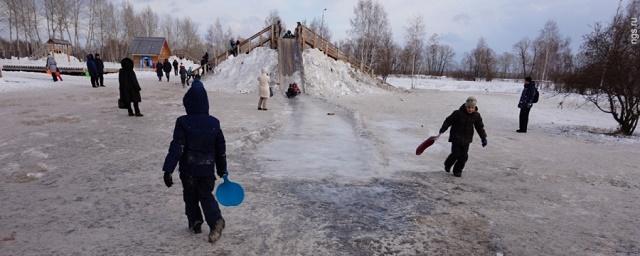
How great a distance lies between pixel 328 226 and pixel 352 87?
21.1 m

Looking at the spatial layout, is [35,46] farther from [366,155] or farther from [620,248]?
[620,248]

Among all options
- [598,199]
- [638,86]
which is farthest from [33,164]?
[638,86]

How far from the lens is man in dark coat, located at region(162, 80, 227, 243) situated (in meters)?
3.57

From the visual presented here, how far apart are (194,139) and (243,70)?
68.4 feet

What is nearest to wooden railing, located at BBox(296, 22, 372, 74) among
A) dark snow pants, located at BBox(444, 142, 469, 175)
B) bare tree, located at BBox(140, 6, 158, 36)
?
dark snow pants, located at BBox(444, 142, 469, 175)

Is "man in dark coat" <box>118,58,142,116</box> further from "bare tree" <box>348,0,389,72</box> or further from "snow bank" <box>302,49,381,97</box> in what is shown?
"bare tree" <box>348,0,389,72</box>

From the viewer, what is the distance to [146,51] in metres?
57.9

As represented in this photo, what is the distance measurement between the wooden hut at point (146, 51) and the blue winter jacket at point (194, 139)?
58.8 metres

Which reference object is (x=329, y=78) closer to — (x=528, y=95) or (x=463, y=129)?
(x=528, y=95)

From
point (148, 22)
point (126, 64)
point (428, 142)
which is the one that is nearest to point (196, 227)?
point (428, 142)

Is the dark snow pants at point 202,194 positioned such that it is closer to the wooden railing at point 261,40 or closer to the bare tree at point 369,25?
the wooden railing at point 261,40

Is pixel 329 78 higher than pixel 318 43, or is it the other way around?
pixel 318 43

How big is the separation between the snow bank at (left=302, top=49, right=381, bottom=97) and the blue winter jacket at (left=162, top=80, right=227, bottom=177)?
1799 cm

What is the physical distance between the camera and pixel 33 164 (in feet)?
19.5
